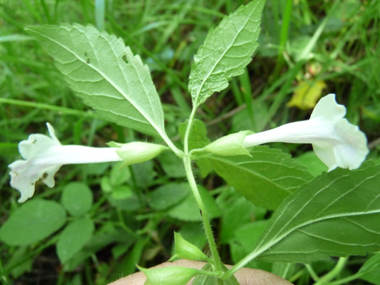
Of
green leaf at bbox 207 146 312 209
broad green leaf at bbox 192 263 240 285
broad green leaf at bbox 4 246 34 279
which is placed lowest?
broad green leaf at bbox 4 246 34 279

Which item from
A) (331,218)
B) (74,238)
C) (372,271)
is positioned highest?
(331,218)

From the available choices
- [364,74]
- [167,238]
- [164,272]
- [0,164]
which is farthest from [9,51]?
[364,74]

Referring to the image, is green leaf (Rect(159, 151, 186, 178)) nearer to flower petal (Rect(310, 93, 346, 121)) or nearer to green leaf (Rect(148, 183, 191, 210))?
green leaf (Rect(148, 183, 191, 210))

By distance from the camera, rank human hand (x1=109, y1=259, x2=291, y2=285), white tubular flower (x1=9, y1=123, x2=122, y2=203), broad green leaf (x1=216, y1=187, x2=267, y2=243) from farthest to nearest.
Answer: broad green leaf (x1=216, y1=187, x2=267, y2=243)
human hand (x1=109, y1=259, x2=291, y2=285)
white tubular flower (x1=9, y1=123, x2=122, y2=203)

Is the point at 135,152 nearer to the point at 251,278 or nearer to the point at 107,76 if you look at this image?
the point at 107,76

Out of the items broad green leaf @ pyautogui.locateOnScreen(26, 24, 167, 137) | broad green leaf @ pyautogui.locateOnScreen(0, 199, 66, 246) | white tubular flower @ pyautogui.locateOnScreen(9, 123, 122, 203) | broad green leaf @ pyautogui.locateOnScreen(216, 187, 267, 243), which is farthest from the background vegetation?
white tubular flower @ pyautogui.locateOnScreen(9, 123, 122, 203)

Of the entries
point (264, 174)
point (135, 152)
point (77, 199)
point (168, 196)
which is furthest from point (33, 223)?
point (264, 174)
